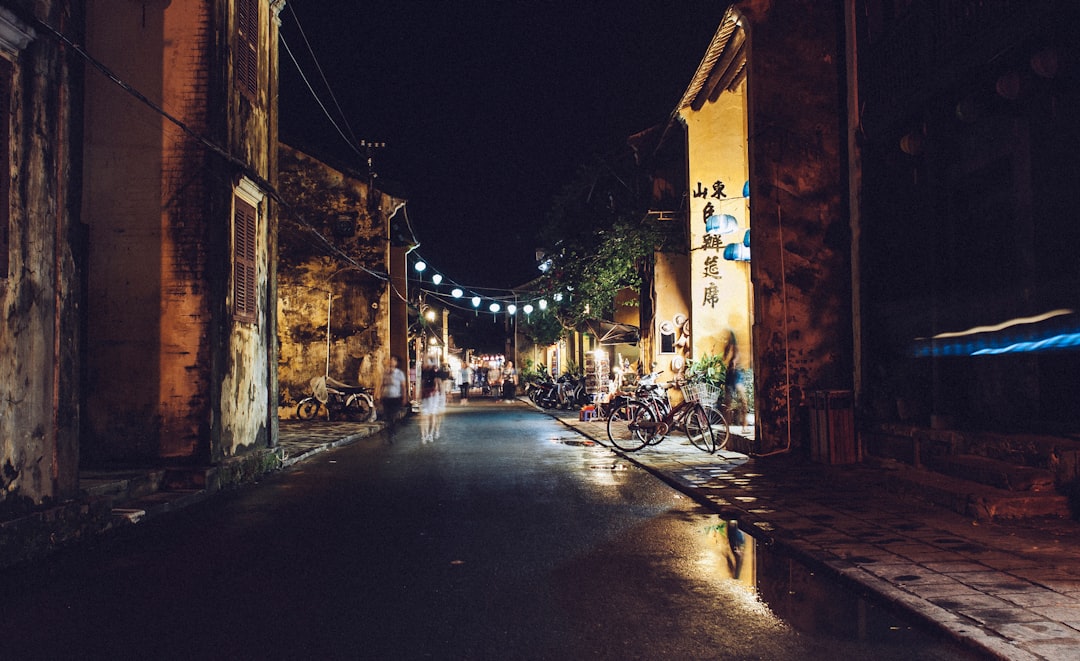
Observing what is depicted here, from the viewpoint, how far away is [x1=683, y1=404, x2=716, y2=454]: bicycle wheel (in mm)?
13422

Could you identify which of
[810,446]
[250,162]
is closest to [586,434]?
[810,446]

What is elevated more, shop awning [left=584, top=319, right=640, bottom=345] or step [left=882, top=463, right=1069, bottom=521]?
shop awning [left=584, top=319, right=640, bottom=345]

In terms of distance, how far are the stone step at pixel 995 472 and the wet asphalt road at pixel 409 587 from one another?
9.27ft

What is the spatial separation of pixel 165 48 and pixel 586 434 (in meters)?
11.6

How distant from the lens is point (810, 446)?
1148 cm

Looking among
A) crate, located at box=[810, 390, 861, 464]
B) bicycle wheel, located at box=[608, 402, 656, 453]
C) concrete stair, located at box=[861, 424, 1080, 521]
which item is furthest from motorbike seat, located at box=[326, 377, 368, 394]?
concrete stair, located at box=[861, 424, 1080, 521]

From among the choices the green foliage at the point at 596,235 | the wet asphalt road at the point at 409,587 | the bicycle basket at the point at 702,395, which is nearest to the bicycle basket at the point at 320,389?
the green foliage at the point at 596,235

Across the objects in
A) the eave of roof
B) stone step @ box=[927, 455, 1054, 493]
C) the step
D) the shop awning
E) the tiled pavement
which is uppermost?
the eave of roof

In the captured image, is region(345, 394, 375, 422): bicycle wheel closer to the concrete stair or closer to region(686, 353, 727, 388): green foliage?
region(686, 353, 727, 388): green foliage

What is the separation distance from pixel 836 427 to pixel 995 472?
3181 mm

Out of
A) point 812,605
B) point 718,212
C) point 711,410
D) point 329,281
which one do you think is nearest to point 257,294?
point 711,410

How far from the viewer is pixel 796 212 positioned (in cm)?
1199

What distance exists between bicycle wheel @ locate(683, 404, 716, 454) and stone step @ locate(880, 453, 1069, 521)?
5112 millimetres

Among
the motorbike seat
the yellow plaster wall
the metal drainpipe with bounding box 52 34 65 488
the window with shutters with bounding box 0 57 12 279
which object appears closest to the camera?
the window with shutters with bounding box 0 57 12 279
